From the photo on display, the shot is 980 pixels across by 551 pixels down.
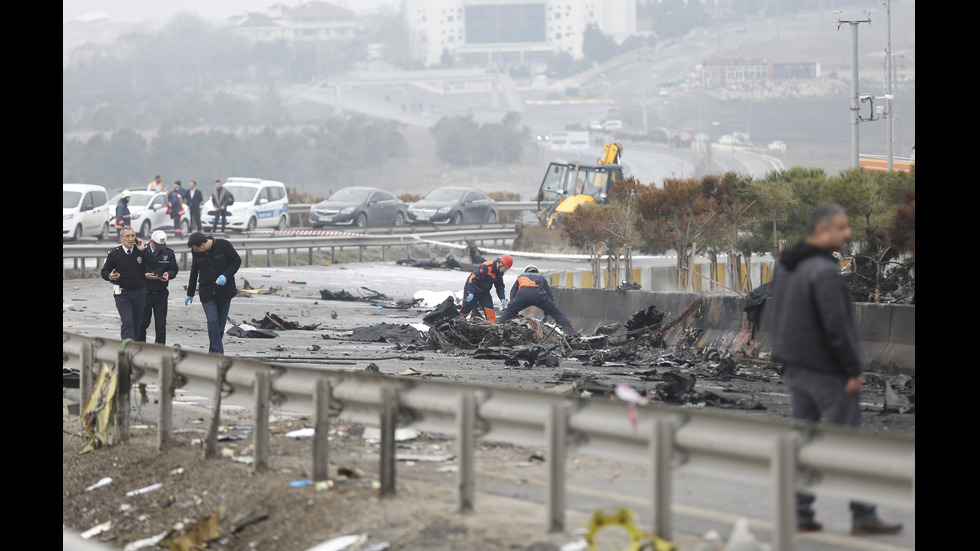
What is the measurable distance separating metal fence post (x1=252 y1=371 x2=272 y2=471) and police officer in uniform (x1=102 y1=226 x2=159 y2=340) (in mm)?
7260

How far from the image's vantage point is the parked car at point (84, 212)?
111 feet

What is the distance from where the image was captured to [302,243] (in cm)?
3406

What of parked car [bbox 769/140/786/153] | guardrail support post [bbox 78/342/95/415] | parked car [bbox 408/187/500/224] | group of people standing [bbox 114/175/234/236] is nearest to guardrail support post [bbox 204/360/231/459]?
guardrail support post [bbox 78/342/95/415]

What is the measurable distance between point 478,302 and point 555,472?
12676mm

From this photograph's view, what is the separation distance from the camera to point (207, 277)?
15.0 meters

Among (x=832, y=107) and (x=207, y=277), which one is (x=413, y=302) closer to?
(x=207, y=277)

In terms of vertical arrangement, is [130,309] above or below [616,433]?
above

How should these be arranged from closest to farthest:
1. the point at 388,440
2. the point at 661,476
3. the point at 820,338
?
the point at 661,476 < the point at 820,338 < the point at 388,440

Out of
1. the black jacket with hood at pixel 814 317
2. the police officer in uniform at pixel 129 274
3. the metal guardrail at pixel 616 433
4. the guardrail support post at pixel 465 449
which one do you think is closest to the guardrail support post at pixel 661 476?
the metal guardrail at pixel 616 433

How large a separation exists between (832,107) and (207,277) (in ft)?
533

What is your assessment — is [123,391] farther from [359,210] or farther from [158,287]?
[359,210]

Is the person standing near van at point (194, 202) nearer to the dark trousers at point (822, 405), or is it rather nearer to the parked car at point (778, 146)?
the dark trousers at point (822, 405)

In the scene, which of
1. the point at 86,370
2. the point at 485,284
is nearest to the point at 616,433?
the point at 86,370
